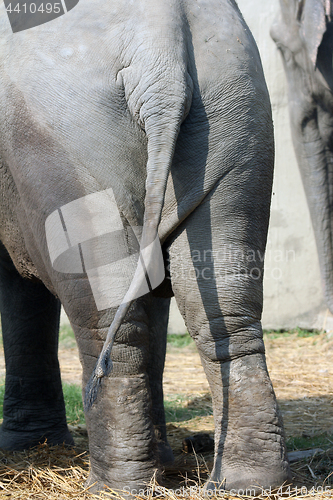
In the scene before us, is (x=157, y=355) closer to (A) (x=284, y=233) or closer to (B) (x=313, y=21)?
(B) (x=313, y=21)

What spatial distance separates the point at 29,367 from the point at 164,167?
5.24 feet

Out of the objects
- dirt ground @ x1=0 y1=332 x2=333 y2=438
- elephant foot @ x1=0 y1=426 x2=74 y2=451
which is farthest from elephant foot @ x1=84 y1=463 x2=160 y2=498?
dirt ground @ x1=0 y1=332 x2=333 y2=438

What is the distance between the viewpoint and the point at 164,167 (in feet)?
5.67

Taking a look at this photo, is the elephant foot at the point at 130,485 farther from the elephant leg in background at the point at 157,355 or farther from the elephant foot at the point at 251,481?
the elephant leg in background at the point at 157,355

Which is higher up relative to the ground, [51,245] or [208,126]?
[208,126]

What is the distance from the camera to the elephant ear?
3613 mm

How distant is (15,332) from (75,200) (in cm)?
129

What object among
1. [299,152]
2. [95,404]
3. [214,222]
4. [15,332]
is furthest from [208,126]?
[299,152]

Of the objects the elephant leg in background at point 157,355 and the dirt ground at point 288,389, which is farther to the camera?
the elephant leg in background at point 157,355

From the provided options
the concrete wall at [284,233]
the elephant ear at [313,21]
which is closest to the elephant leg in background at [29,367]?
the elephant ear at [313,21]

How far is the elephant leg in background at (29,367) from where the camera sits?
2.92m

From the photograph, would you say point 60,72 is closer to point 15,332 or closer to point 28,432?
point 15,332

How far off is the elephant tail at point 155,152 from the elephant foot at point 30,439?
4.17ft

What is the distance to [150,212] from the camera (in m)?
1.74
